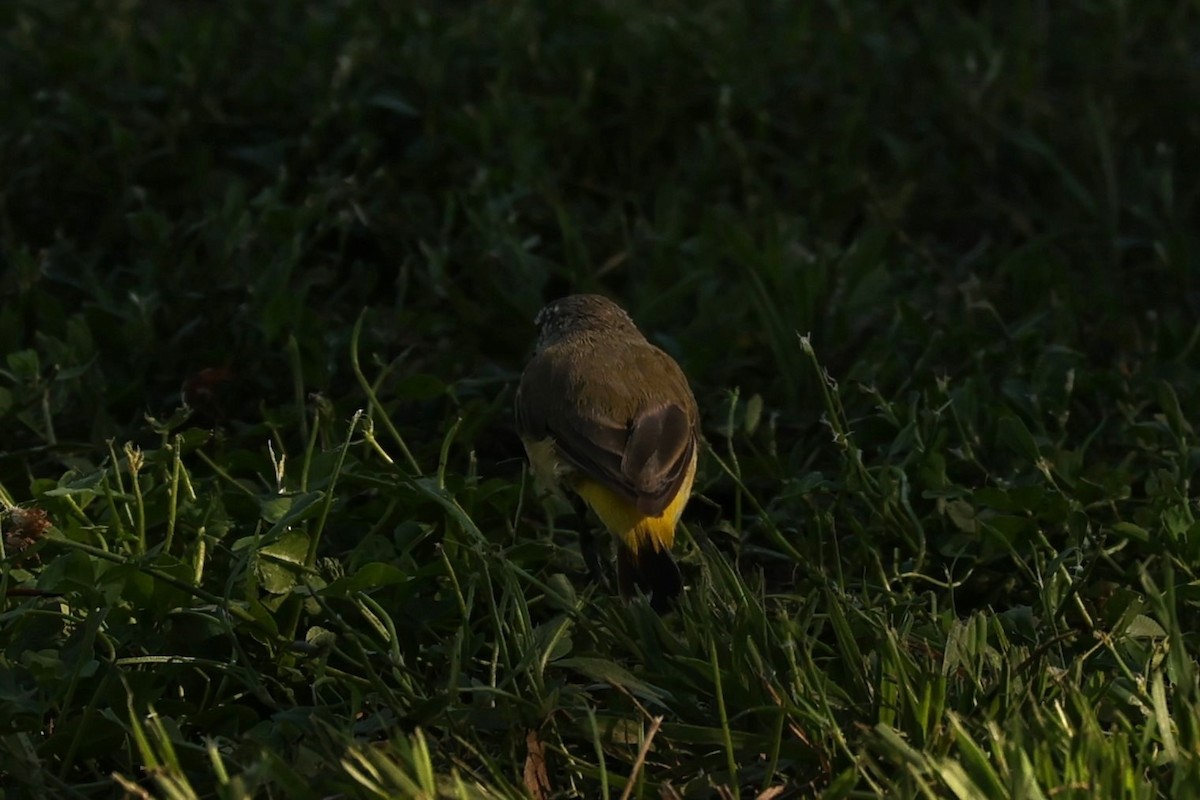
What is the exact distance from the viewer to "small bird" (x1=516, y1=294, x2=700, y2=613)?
405 cm

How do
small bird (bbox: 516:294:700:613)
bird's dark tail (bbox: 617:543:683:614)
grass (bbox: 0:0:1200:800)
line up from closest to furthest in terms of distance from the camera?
1. grass (bbox: 0:0:1200:800)
2. bird's dark tail (bbox: 617:543:683:614)
3. small bird (bbox: 516:294:700:613)

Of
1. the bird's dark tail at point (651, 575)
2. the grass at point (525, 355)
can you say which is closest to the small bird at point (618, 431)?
the bird's dark tail at point (651, 575)

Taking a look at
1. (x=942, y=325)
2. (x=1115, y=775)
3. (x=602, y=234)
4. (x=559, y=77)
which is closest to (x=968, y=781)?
(x=1115, y=775)

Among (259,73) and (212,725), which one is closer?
(212,725)

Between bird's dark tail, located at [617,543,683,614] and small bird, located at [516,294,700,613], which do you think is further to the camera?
small bird, located at [516,294,700,613]

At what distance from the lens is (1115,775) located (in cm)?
301

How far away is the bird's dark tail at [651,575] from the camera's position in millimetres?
3891

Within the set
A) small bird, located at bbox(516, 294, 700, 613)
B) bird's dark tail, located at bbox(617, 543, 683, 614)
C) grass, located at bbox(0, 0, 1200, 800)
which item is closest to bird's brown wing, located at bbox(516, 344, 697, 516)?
small bird, located at bbox(516, 294, 700, 613)

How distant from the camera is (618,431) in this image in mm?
4340

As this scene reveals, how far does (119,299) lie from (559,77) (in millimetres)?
2092

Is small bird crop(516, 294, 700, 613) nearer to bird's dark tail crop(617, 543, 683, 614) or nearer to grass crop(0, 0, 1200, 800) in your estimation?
bird's dark tail crop(617, 543, 683, 614)

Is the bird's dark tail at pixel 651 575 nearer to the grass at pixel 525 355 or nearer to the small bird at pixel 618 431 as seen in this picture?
the small bird at pixel 618 431

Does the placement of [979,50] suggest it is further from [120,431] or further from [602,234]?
[120,431]

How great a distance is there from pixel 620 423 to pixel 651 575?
1.73 feet
